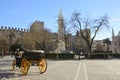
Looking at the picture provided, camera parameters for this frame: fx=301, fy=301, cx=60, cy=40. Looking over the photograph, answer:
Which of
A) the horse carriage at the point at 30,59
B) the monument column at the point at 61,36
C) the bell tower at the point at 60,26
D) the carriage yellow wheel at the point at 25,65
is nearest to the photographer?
the carriage yellow wheel at the point at 25,65

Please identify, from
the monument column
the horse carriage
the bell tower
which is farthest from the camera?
the monument column

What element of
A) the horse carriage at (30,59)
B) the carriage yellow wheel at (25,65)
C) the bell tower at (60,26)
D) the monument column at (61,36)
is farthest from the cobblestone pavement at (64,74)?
the monument column at (61,36)

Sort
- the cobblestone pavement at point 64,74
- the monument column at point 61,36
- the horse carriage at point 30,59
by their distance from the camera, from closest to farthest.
→ the cobblestone pavement at point 64,74 → the horse carriage at point 30,59 → the monument column at point 61,36

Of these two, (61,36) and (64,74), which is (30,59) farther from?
(61,36)

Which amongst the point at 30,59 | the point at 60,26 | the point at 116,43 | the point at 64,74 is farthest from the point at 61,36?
the point at 116,43

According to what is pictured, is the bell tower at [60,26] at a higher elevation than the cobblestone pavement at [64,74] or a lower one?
higher

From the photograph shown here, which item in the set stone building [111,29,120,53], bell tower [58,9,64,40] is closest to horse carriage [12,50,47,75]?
bell tower [58,9,64,40]

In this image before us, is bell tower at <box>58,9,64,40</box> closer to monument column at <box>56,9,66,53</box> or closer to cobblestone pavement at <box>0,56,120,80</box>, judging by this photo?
monument column at <box>56,9,66,53</box>

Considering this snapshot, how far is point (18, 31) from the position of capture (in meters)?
165

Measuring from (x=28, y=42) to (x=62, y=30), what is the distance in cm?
1331

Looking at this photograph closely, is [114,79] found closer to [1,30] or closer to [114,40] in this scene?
[1,30]

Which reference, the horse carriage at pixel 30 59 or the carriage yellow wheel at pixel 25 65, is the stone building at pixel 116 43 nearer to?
the horse carriage at pixel 30 59

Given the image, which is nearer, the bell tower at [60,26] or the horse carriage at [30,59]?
the horse carriage at [30,59]

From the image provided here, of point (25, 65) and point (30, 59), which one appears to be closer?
point (25, 65)
